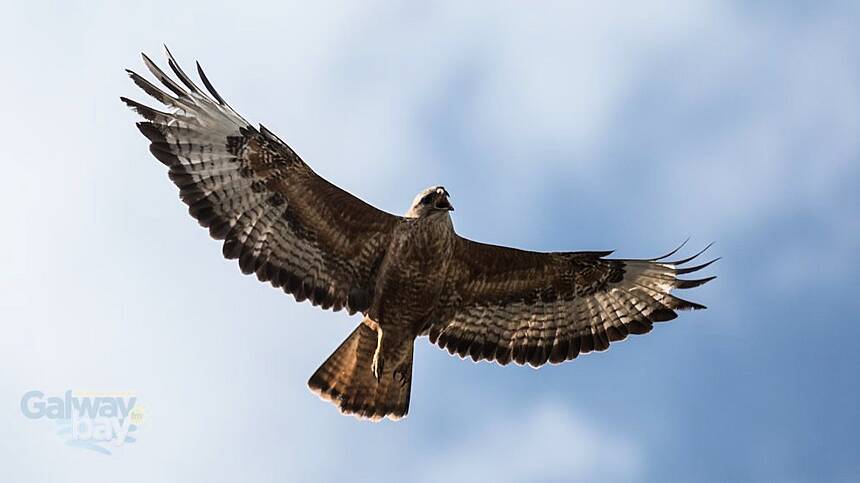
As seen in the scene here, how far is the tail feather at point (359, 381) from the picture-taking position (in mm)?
12953

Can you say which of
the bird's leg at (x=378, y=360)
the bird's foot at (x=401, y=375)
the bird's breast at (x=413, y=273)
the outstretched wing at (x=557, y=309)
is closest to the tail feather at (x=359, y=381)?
the bird's foot at (x=401, y=375)

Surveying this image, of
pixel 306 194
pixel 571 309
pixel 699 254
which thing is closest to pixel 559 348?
pixel 571 309

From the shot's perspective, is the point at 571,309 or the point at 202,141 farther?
the point at 571,309

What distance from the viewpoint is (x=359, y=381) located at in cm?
1297

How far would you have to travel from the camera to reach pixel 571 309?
13.4m

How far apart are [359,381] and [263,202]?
78.8 inches

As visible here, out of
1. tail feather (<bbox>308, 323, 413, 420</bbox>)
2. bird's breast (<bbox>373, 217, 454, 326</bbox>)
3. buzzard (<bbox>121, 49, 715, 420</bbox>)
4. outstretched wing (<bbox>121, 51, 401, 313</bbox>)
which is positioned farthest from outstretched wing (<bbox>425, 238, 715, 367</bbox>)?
outstretched wing (<bbox>121, 51, 401, 313</bbox>)

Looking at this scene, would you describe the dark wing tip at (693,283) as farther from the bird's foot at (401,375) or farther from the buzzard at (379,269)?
the bird's foot at (401,375)

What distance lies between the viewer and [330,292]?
42.2 feet

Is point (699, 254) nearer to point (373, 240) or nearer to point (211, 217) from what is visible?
point (373, 240)

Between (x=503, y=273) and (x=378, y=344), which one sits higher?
(x=503, y=273)

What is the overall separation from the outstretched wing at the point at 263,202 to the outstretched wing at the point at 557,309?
3.54 ft

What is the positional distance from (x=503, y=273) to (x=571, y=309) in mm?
833

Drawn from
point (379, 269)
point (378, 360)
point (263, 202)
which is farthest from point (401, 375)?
point (263, 202)
